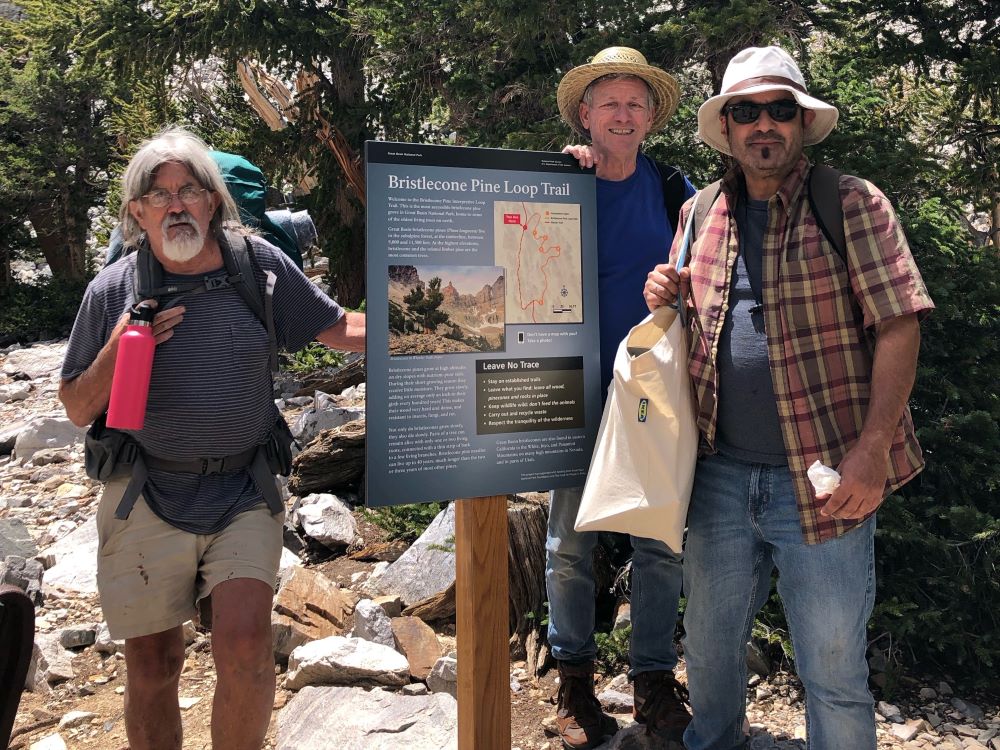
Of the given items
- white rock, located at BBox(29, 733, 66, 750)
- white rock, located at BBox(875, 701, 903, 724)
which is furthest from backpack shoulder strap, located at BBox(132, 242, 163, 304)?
white rock, located at BBox(875, 701, 903, 724)

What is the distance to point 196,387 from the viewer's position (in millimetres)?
2916

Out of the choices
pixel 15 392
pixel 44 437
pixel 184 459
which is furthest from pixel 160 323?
pixel 15 392

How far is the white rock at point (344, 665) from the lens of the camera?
4270 mm

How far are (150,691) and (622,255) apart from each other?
230 cm

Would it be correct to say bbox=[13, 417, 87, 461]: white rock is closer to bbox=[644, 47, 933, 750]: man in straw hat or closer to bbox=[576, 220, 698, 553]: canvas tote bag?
bbox=[576, 220, 698, 553]: canvas tote bag

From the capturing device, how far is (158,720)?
3.01 m

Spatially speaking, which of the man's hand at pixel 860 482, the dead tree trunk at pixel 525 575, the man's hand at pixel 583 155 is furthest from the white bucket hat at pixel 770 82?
the dead tree trunk at pixel 525 575

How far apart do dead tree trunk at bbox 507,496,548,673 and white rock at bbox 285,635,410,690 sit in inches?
27.8

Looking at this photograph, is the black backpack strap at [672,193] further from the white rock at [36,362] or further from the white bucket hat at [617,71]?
the white rock at [36,362]

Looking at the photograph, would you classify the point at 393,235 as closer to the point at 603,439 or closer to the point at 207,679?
the point at 603,439

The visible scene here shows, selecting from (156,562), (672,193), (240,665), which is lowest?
(240,665)

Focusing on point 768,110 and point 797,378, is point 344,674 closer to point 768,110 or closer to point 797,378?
point 797,378

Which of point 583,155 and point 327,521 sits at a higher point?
point 583,155

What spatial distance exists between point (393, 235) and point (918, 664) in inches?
140
